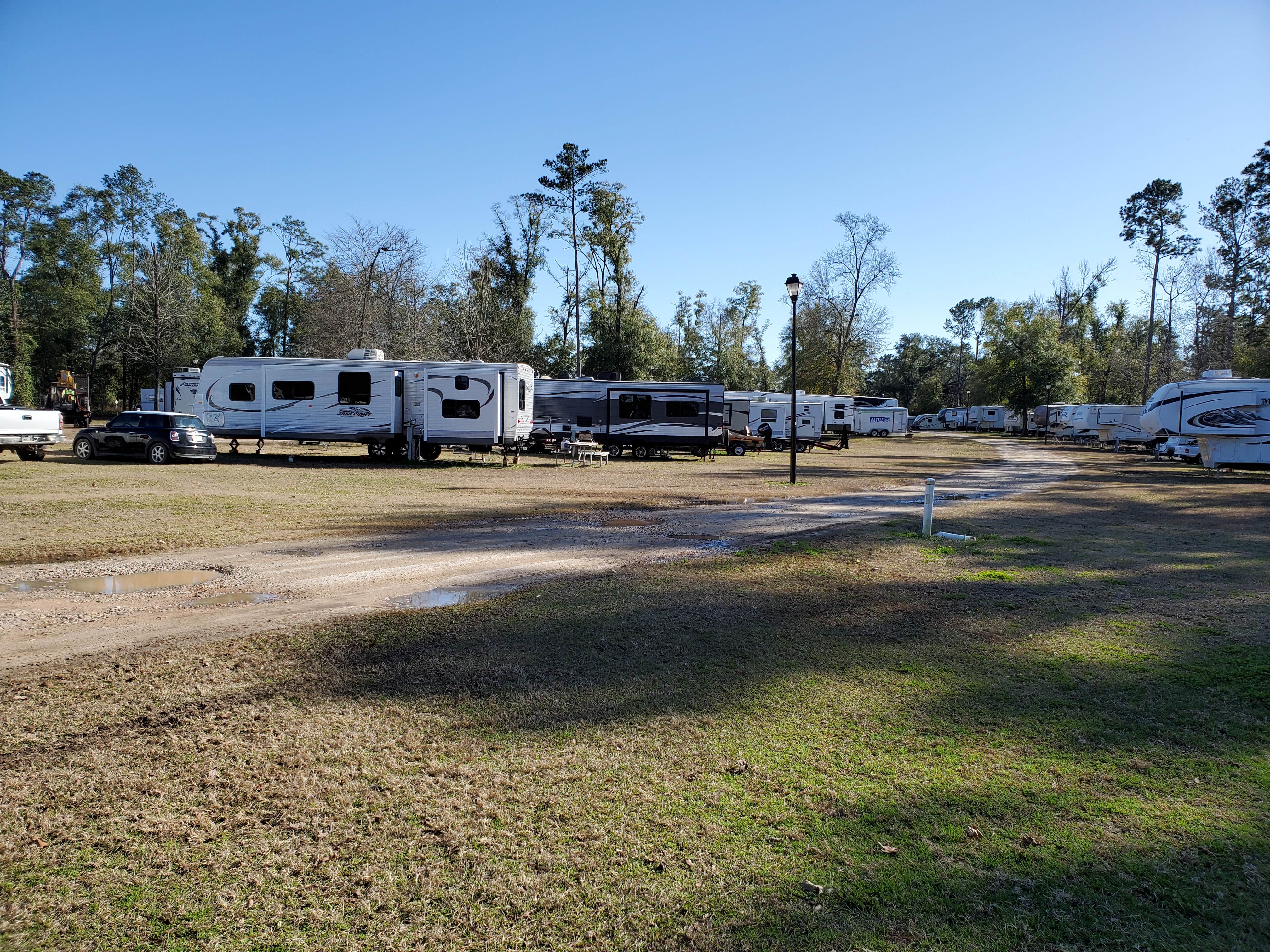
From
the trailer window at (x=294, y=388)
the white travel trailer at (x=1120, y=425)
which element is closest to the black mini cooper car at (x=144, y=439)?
the trailer window at (x=294, y=388)

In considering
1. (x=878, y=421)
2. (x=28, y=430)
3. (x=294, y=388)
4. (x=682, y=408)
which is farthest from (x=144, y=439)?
(x=878, y=421)

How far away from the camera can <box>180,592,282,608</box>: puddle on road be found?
6.35 m

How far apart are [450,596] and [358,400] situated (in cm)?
1728

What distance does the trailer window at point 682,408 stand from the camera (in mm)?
28312

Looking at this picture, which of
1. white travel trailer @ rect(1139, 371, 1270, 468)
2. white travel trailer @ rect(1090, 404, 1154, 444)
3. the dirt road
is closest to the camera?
the dirt road

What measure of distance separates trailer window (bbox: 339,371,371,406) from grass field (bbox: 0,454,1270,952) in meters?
17.8

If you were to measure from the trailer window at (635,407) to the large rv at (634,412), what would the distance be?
2cm

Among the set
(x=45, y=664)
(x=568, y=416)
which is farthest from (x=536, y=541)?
(x=568, y=416)

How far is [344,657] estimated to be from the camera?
4973 millimetres

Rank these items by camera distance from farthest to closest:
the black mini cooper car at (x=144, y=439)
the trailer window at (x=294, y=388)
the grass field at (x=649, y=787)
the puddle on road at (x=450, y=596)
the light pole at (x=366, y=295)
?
the light pole at (x=366, y=295) < the trailer window at (x=294, y=388) < the black mini cooper car at (x=144, y=439) < the puddle on road at (x=450, y=596) < the grass field at (x=649, y=787)

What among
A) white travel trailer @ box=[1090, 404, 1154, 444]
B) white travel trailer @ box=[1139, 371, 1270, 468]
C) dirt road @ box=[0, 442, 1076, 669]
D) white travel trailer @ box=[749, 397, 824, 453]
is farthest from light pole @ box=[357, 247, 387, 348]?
white travel trailer @ box=[1090, 404, 1154, 444]

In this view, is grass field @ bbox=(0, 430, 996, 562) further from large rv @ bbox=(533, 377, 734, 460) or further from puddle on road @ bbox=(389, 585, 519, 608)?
puddle on road @ bbox=(389, 585, 519, 608)

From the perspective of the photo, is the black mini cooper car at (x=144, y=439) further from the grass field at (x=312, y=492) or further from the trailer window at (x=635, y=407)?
the trailer window at (x=635, y=407)

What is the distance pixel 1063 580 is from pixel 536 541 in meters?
6.31
